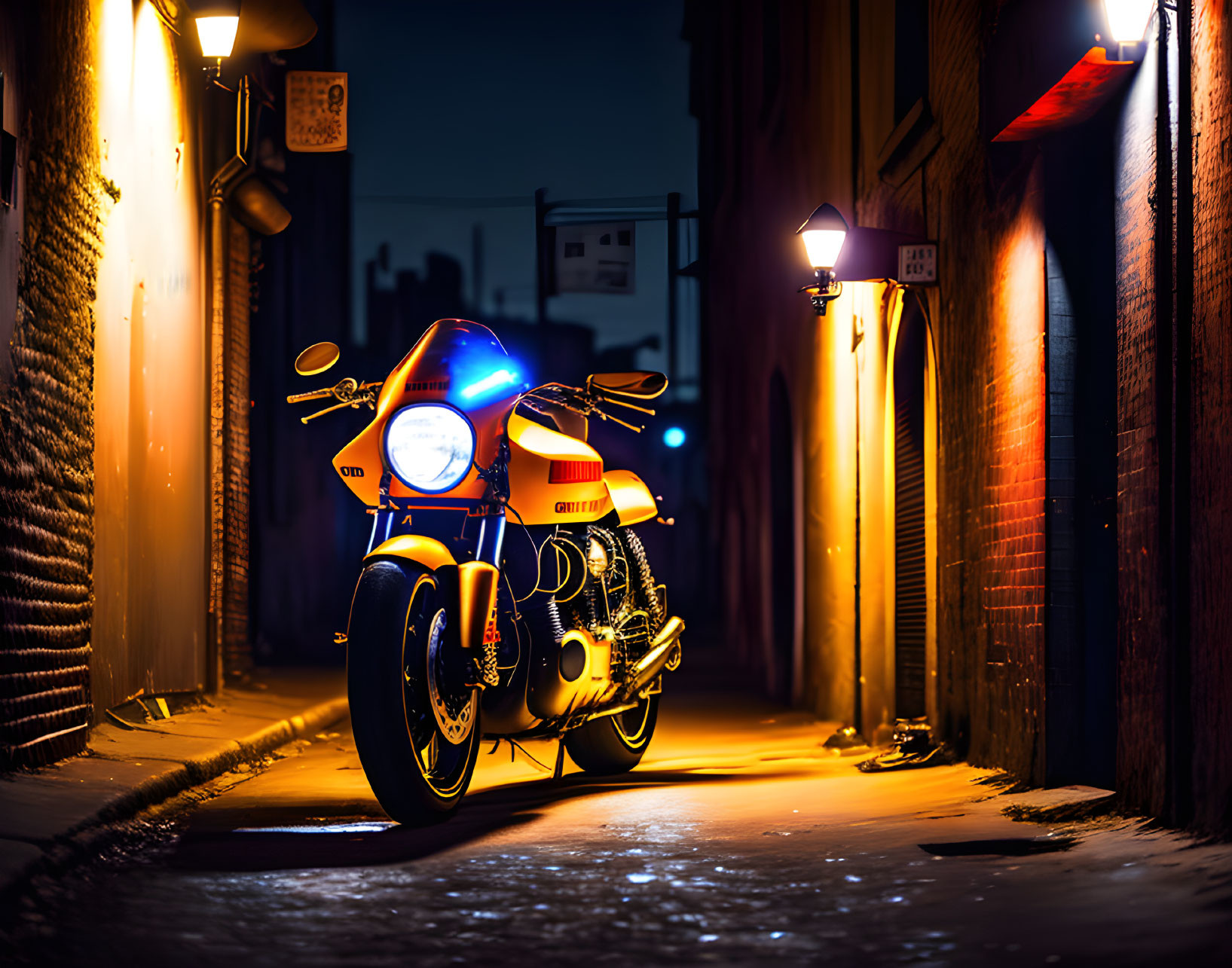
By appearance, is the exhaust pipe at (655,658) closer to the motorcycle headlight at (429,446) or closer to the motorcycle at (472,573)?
the motorcycle at (472,573)

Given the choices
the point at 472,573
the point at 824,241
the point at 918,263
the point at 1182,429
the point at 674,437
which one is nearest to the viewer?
the point at 1182,429

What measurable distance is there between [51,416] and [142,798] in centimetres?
198

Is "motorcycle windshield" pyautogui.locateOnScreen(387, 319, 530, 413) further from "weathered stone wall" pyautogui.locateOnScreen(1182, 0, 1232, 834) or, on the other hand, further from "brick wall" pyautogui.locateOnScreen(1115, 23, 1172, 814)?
"weathered stone wall" pyautogui.locateOnScreen(1182, 0, 1232, 834)

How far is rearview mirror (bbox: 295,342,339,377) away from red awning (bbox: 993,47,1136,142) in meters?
3.08

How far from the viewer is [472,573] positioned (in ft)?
18.9

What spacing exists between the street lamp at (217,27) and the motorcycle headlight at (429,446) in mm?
4477

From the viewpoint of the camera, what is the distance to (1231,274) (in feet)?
15.8

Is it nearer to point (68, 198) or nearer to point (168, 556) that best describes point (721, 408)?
point (168, 556)

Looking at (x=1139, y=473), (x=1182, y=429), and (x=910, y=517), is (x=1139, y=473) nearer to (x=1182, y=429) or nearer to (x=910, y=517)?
(x=1182, y=429)

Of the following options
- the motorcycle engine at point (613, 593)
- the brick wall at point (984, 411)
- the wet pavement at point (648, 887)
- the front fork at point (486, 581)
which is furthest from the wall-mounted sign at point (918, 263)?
the front fork at point (486, 581)

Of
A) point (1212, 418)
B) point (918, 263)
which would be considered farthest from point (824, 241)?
point (1212, 418)

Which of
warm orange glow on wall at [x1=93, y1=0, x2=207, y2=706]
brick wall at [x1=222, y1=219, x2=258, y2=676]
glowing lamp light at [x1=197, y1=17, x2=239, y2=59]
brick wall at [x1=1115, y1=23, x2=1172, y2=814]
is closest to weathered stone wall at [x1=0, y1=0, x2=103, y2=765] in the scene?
warm orange glow on wall at [x1=93, y1=0, x2=207, y2=706]

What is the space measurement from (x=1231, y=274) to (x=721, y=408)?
18244 millimetres

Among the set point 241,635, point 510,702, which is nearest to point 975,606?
point 510,702
